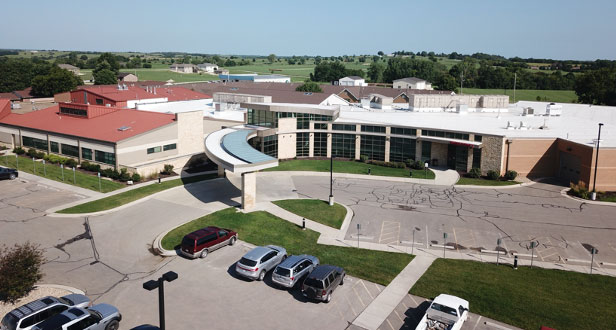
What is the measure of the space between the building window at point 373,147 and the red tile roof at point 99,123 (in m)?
23.6

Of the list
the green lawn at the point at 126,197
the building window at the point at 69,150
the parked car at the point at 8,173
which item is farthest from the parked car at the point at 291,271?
the building window at the point at 69,150

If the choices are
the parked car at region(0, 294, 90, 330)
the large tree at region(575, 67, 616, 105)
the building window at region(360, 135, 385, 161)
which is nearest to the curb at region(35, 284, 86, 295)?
the parked car at region(0, 294, 90, 330)

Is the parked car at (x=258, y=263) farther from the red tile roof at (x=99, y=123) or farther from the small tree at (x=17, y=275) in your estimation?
the red tile roof at (x=99, y=123)

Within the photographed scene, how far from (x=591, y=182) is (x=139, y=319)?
140 ft

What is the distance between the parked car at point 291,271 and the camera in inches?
979

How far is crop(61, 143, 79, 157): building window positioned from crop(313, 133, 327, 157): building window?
28.5 meters

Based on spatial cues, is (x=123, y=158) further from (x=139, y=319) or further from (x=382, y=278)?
(x=382, y=278)

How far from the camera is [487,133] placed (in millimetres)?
51344

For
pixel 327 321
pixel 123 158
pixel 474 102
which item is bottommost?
pixel 327 321

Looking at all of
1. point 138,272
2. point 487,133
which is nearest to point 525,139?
point 487,133

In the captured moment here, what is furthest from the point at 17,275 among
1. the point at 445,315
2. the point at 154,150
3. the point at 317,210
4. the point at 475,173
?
the point at 475,173

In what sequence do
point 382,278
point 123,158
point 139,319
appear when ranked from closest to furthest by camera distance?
point 139,319 → point 382,278 → point 123,158

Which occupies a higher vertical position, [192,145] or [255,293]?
[192,145]

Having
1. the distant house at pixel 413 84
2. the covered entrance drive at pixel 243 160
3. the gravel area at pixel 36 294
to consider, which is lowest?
the gravel area at pixel 36 294
